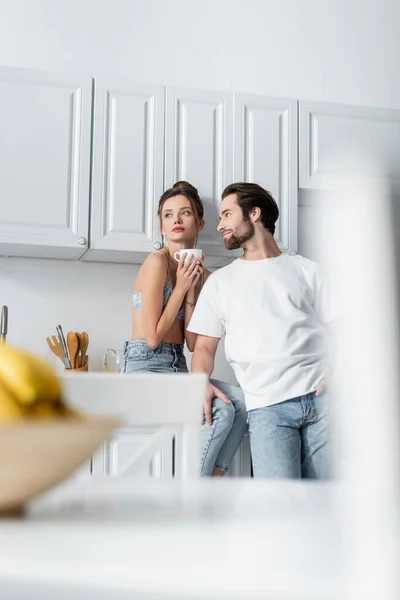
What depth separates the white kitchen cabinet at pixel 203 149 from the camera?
2809 millimetres

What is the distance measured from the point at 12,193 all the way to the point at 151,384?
1.78 meters

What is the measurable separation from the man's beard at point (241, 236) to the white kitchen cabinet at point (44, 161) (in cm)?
54

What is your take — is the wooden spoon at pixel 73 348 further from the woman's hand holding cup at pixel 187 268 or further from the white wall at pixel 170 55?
the woman's hand holding cup at pixel 187 268

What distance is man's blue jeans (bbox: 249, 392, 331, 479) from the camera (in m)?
2.27

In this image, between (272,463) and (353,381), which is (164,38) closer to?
(272,463)

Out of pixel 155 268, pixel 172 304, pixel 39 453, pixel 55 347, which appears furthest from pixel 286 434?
pixel 39 453

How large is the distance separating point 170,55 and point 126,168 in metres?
0.85

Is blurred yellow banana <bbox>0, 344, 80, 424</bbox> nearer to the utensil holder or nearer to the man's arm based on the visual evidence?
the man's arm

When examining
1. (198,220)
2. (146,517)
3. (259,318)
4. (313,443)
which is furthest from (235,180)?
(146,517)

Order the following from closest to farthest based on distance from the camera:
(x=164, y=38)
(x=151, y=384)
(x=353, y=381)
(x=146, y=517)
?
(x=353, y=381)
(x=146, y=517)
(x=151, y=384)
(x=164, y=38)

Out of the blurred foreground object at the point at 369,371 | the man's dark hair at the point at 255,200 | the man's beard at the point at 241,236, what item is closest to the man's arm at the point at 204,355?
the man's beard at the point at 241,236

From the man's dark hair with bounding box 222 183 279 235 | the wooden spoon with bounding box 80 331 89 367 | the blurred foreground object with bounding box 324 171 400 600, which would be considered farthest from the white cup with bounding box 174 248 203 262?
the blurred foreground object with bounding box 324 171 400 600

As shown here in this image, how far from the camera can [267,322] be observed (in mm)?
2369

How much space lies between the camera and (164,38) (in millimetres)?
3307
